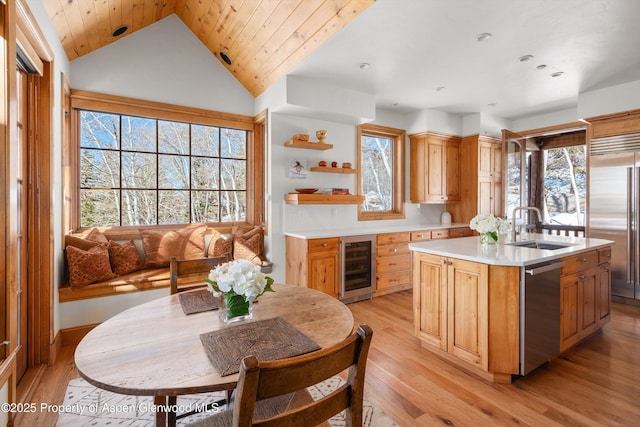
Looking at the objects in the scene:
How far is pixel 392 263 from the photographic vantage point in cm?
430

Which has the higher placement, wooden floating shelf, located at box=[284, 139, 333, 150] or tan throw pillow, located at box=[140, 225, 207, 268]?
wooden floating shelf, located at box=[284, 139, 333, 150]

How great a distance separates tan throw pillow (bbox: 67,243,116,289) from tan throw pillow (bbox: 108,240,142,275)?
0.17 meters

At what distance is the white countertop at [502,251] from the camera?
2172mm

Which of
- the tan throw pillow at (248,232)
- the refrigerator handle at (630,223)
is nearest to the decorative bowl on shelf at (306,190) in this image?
the tan throw pillow at (248,232)

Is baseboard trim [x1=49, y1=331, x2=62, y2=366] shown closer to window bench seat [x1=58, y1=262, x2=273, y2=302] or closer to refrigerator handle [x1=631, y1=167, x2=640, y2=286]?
window bench seat [x1=58, y1=262, x2=273, y2=302]

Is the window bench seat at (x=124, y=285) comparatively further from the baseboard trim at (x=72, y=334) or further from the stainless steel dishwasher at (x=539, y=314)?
the stainless steel dishwasher at (x=539, y=314)

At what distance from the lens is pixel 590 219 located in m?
4.22

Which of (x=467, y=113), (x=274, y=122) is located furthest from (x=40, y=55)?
(x=467, y=113)

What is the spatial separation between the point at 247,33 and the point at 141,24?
1.20 metres

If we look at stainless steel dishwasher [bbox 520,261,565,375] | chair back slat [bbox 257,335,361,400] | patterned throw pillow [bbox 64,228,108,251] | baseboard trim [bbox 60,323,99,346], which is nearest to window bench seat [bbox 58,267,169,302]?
baseboard trim [bbox 60,323,99,346]

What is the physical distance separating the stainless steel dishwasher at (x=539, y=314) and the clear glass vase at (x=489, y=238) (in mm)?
461

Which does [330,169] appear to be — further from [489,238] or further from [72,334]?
[72,334]

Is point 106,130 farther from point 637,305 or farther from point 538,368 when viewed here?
point 637,305

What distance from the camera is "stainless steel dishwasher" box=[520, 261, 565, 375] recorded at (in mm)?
2154
